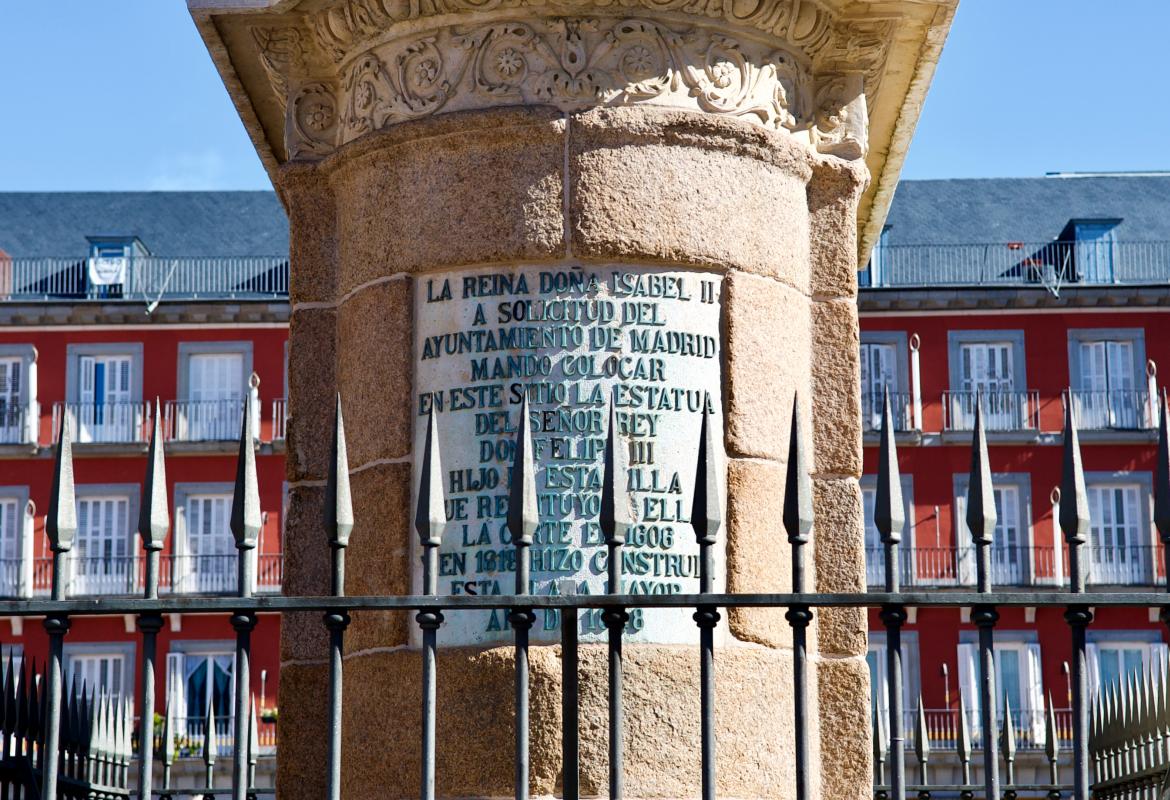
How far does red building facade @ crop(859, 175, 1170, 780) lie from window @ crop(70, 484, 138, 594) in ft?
49.0

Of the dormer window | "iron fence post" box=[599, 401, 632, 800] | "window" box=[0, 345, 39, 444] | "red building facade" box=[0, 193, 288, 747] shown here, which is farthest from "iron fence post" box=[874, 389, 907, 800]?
the dormer window

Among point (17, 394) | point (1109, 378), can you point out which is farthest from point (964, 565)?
point (17, 394)

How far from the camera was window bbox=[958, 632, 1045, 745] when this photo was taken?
1455 inches

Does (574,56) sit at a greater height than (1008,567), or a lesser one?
greater

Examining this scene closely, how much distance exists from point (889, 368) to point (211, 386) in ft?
45.6

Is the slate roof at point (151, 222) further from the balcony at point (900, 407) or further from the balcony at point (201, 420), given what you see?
the balcony at point (900, 407)

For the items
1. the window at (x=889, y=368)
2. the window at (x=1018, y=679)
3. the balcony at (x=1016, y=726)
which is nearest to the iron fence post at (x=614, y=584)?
the balcony at (x=1016, y=726)

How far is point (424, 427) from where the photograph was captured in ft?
20.3

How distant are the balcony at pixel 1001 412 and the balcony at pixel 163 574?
1380 cm

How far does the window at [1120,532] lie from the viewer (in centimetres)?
3881

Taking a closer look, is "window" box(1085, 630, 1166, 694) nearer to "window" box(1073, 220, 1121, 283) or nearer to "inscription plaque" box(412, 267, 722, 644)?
"window" box(1073, 220, 1121, 283)

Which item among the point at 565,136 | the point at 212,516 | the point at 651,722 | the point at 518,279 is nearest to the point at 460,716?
the point at 651,722

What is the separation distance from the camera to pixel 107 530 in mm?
39312

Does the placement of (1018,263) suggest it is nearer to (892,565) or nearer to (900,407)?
(900,407)
